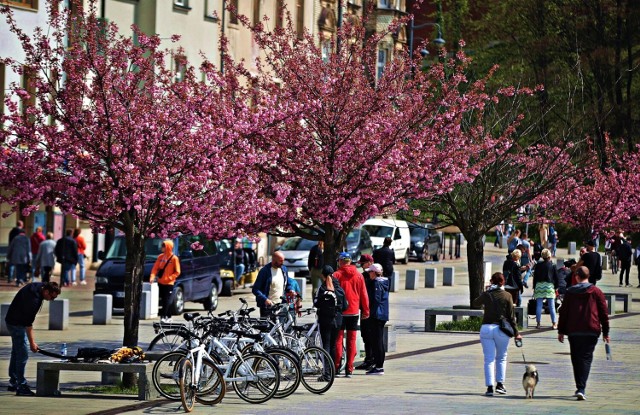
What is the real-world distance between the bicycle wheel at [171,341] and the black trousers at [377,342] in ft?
9.08

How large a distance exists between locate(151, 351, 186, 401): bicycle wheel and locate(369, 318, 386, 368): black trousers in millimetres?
3944

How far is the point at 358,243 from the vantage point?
5781 centimetres

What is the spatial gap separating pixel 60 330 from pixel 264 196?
22.4 ft

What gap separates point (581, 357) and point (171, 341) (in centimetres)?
520

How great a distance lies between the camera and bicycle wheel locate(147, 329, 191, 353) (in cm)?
1816

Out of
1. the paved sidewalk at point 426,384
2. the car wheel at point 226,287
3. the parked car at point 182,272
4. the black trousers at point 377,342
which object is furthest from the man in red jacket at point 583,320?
the car wheel at point 226,287

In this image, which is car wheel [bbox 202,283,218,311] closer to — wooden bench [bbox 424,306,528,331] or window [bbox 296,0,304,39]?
wooden bench [bbox 424,306,528,331]

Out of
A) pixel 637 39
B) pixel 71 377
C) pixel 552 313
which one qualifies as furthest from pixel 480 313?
pixel 637 39

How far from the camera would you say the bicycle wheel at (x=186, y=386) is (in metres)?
16.8

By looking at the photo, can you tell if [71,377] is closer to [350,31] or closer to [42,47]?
[42,47]

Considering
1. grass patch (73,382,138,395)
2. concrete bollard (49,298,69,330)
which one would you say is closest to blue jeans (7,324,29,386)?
grass patch (73,382,138,395)

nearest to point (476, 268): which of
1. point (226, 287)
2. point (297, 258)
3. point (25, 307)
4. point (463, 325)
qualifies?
point (463, 325)

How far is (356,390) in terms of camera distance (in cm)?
1931

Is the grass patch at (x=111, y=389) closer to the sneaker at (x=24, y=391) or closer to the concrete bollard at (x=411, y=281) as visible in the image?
the sneaker at (x=24, y=391)
